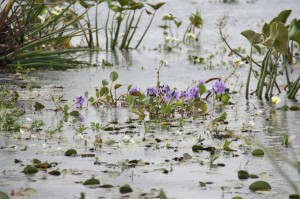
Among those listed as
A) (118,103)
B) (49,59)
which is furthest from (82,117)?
(49,59)

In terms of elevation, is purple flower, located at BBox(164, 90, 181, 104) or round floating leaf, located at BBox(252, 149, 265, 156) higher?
purple flower, located at BBox(164, 90, 181, 104)

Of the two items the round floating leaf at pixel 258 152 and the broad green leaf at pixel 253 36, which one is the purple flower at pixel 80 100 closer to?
the broad green leaf at pixel 253 36

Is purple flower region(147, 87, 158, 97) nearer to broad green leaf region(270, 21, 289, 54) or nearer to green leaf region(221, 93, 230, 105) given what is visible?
green leaf region(221, 93, 230, 105)

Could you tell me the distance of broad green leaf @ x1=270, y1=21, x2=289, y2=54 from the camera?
6.75 metres

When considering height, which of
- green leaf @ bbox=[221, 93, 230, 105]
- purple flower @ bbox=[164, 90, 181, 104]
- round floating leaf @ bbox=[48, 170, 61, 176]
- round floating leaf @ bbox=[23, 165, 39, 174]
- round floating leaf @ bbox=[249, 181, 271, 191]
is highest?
purple flower @ bbox=[164, 90, 181, 104]

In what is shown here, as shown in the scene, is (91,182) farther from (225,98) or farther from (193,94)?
(225,98)

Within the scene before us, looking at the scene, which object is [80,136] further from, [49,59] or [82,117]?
[49,59]

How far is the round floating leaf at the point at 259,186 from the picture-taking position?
13.3 ft

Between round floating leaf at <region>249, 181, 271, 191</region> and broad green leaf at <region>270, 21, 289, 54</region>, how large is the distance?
9.37 ft

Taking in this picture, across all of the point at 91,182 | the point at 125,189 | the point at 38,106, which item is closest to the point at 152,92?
the point at 38,106

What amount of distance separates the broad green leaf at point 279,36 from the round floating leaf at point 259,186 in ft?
9.37

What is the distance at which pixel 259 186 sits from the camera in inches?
160

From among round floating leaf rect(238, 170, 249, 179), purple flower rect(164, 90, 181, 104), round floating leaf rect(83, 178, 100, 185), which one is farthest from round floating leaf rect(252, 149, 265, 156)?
purple flower rect(164, 90, 181, 104)

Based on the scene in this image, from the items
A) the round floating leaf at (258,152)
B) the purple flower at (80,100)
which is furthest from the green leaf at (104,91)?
the round floating leaf at (258,152)
